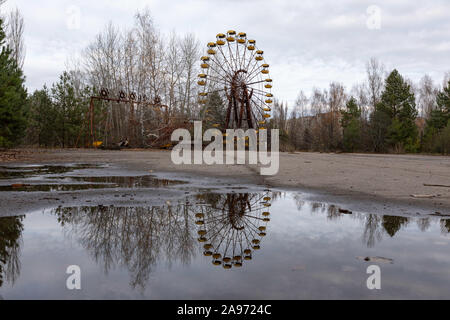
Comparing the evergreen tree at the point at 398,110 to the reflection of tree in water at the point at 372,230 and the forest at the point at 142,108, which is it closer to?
the forest at the point at 142,108

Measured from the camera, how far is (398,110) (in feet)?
121

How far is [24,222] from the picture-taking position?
313 centimetres

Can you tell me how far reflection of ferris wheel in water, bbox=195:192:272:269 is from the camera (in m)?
2.33

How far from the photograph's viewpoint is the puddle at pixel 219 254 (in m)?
1.77

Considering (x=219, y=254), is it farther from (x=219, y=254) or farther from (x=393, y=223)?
(x=393, y=223)

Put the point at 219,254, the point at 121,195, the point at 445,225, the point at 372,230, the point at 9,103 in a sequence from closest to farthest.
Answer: the point at 219,254 < the point at 372,230 < the point at 445,225 < the point at 121,195 < the point at 9,103

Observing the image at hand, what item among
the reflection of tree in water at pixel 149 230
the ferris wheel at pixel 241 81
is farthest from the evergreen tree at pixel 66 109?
the reflection of tree in water at pixel 149 230

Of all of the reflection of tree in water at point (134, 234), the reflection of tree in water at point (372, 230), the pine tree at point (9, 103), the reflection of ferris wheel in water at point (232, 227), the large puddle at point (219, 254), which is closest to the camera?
the large puddle at point (219, 254)

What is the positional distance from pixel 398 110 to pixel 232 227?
39.4m

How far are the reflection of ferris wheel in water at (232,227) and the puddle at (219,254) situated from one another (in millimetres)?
11

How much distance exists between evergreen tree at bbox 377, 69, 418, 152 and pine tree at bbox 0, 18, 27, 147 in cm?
3306

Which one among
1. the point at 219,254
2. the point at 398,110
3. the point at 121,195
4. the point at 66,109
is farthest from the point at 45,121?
the point at 398,110

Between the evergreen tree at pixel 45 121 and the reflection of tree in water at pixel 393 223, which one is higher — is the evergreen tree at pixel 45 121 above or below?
above
